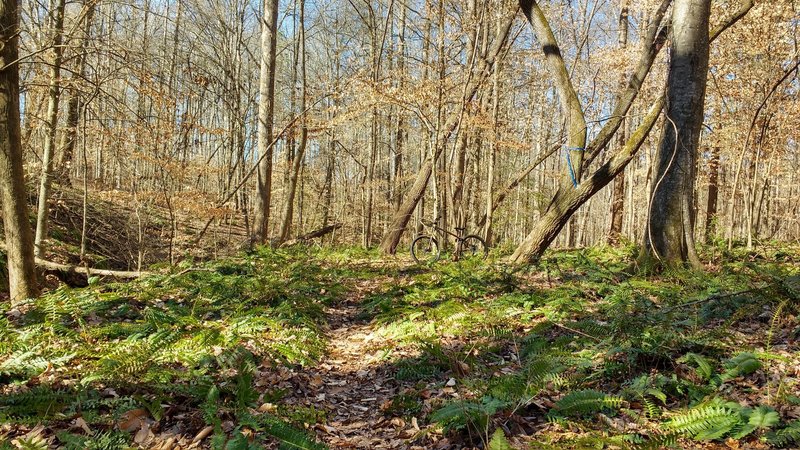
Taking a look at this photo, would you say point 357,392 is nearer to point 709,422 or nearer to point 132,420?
point 132,420

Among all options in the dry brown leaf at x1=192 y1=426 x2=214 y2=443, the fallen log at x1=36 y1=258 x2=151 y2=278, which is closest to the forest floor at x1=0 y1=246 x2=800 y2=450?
the dry brown leaf at x1=192 y1=426 x2=214 y2=443

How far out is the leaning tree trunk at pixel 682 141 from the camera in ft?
22.0

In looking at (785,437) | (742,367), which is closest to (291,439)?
(785,437)

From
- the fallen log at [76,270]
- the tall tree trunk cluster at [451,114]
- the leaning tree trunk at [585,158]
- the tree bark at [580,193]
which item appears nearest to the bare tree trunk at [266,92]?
the tall tree trunk cluster at [451,114]

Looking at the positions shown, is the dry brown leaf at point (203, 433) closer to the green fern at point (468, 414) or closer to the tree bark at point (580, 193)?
the green fern at point (468, 414)

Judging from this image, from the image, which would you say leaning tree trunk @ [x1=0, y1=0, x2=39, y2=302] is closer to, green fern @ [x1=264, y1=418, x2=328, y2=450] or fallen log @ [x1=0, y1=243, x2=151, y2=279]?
fallen log @ [x1=0, y1=243, x2=151, y2=279]

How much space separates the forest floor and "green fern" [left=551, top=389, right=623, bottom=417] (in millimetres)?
11

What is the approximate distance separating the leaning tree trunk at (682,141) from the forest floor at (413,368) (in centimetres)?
55

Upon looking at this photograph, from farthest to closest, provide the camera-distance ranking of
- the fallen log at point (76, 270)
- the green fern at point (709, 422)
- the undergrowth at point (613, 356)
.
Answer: the fallen log at point (76, 270)
the undergrowth at point (613, 356)
the green fern at point (709, 422)

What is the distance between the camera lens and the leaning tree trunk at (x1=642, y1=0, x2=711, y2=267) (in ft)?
22.0

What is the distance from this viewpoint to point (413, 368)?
4172mm

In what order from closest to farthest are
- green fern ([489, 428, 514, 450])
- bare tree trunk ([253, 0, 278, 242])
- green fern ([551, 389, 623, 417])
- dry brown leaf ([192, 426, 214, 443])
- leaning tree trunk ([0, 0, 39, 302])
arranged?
1. green fern ([489, 428, 514, 450])
2. dry brown leaf ([192, 426, 214, 443])
3. green fern ([551, 389, 623, 417])
4. leaning tree trunk ([0, 0, 39, 302])
5. bare tree trunk ([253, 0, 278, 242])

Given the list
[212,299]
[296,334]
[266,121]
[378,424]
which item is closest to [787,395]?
[378,424]

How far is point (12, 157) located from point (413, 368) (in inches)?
192
